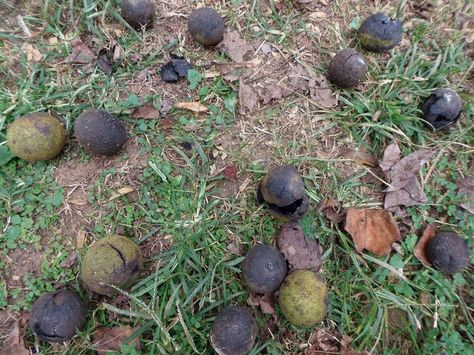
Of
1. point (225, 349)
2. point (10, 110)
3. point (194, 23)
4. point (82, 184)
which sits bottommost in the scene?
point (225, 349)

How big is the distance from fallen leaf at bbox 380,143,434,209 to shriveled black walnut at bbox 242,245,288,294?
1238 millimetres

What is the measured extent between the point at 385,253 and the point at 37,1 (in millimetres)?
3987

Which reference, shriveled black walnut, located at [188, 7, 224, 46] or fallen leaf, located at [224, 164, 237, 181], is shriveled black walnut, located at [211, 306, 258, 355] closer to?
fallen leaf, located at [224, 164, 237, 181]

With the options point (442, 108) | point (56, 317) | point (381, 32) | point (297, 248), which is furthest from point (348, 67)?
point (56, 317)

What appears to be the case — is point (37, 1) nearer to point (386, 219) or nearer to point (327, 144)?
point (327, 144)

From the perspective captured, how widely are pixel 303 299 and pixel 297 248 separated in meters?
0.54

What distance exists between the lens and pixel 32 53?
3.69m

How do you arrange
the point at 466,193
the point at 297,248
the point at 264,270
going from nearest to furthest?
1. the point at 264,270
2. the point at 297,248
3. the point at 466,193

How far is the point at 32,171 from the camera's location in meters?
3.39

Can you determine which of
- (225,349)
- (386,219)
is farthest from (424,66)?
(225,349)

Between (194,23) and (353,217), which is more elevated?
(194,23)

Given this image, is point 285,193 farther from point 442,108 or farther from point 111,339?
point 442,108

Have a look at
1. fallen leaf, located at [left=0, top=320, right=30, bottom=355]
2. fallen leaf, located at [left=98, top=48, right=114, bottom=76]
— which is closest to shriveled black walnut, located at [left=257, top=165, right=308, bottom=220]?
fallen leaf, located at [left=98, top=48, right=114, bottom=76]

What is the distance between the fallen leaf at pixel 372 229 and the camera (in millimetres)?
3422
